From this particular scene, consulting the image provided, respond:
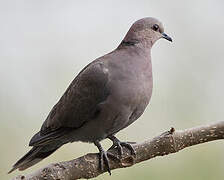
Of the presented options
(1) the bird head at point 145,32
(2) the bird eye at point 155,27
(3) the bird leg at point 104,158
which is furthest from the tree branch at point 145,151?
(2) the bird eye at point 155,27

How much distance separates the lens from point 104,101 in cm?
319

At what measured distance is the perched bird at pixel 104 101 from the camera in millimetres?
3127

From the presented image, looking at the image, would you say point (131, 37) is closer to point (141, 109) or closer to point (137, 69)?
point (137, 69)

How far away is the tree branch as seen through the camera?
2730mm

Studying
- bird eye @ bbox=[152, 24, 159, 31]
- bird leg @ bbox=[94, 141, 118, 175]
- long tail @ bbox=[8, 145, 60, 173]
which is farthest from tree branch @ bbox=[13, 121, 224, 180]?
bird eye @ bbox=[152, 24, 159, 31]

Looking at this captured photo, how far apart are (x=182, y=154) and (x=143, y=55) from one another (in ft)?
3.98

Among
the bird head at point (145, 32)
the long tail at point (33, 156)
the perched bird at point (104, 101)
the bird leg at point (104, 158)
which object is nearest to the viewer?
the bird leg at point (104, 158)

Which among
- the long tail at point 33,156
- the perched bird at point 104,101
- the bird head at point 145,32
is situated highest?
the bird head at point 145,32

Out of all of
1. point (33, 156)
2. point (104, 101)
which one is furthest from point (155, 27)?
point (33, 156)

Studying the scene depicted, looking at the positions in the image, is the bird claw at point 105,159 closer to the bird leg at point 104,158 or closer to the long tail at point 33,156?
the bird leg at point 104,158

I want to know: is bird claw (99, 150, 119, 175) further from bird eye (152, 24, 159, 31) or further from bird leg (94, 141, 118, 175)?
bird eye (152, 24, 159, 31)

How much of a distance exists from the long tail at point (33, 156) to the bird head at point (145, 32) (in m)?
0.91

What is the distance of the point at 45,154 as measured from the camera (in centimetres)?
349

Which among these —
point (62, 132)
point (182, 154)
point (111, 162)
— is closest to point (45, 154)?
Answer: point (62, 132)
